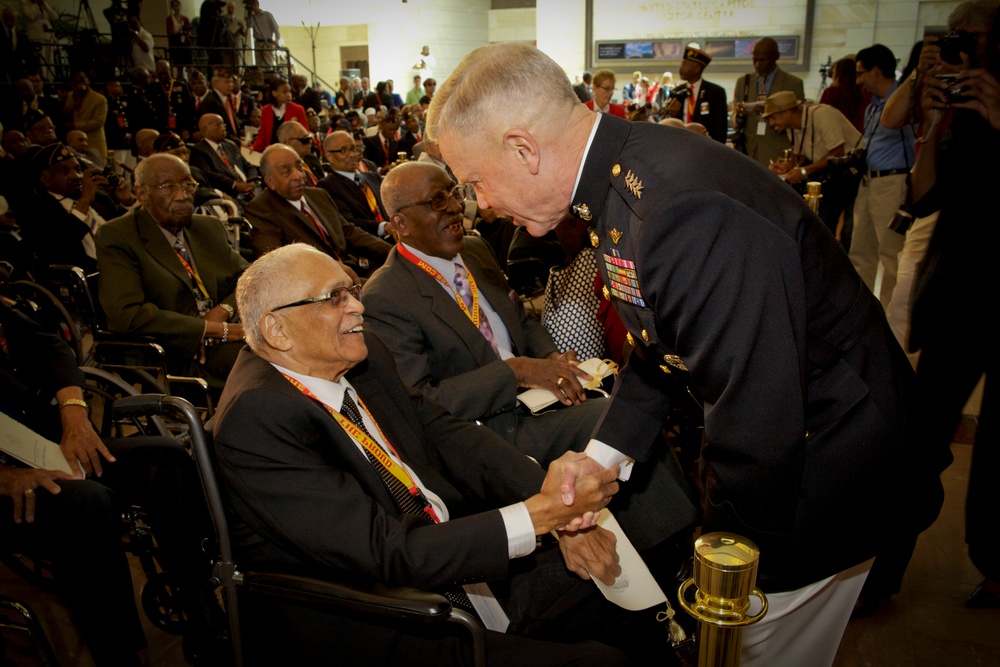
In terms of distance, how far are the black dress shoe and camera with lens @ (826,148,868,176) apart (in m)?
3.19

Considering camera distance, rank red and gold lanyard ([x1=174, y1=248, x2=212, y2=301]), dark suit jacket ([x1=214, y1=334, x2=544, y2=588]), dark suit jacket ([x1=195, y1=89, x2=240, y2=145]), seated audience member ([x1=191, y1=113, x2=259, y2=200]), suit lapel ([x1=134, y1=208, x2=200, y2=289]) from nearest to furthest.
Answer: dark suit jacket ([x1=214, y1=334, x2=544, y2=588])
suit lapel ([x1=134, y1=208, x2=200, y2=289])
red and gold lanyard ([x1=174, y1=248, x2=212, y2=301])
seated audience member ([x1=191, y1=113, x2=259, y2=200])
dark suit jacket ([x1=195, y1=89, x2=240, y2=145])

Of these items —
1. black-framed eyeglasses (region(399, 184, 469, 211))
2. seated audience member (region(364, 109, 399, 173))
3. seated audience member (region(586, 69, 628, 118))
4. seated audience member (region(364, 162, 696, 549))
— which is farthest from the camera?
seated audience member (region(364, 109, 399, 173))

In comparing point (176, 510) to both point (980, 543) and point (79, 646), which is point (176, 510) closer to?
point (79, 646)

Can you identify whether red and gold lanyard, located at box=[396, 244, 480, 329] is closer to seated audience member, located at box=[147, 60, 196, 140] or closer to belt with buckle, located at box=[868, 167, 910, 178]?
belt with buckle, located at box=[868, 167, 910, 178]

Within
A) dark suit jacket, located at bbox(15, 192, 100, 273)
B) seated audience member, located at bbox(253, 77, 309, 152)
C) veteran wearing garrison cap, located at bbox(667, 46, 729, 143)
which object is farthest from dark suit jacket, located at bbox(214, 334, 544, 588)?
seated audience member, located at bbox(253, 77, 309, 152)

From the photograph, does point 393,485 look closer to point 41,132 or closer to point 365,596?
point 365,596

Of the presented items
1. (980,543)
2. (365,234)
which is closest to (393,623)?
(980,543)

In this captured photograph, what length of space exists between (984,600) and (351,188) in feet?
16.2

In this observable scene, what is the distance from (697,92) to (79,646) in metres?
6.25

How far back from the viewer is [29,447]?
6.72 ft

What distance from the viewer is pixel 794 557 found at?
1.21m

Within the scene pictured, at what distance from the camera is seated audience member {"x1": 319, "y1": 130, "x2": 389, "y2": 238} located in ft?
18.7

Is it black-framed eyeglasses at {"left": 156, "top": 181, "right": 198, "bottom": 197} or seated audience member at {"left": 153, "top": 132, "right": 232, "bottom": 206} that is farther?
seated audience member at {"left": 153, "top": 132, "right": 232, "bottom": 206}

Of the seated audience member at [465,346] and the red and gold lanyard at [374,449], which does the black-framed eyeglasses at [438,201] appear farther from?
the red and gold lanyard at [374,449]
